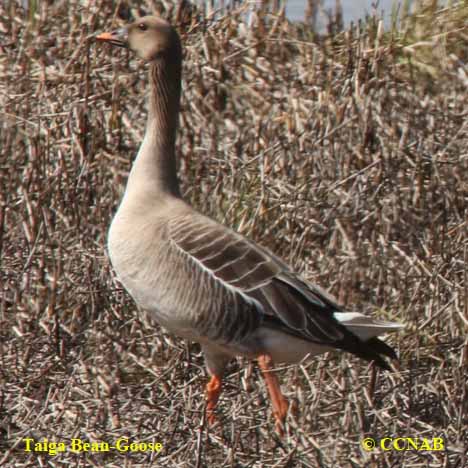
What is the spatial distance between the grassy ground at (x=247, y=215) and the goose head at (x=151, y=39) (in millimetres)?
758

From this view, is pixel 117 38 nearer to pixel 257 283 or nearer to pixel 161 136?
pixel 161 136

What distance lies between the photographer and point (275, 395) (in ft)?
14.3

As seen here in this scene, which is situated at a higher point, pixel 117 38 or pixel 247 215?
pixel 117 38

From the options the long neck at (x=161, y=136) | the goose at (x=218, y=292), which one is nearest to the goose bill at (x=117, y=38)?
the long neck at (x=161, y=136)

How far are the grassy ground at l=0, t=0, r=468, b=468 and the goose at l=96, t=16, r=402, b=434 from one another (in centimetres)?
17

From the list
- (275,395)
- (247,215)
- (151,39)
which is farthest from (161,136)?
(275,395)

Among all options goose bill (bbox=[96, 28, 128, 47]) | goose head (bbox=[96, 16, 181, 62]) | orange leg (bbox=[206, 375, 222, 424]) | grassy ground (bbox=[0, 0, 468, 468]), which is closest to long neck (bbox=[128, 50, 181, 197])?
goose head (bbox=[96, 16, 181, 62])

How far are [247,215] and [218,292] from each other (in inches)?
34.0

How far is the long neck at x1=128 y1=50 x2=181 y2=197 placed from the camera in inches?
186

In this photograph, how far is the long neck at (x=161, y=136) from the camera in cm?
472

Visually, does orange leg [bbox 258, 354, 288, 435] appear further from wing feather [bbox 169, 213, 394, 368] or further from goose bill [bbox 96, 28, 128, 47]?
goose bill [bbox 96, 28, 128, 47]

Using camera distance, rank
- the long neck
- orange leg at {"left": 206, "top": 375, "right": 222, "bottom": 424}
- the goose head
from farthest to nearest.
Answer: the goose head
the long neck
orange leg at {"left": 206, "top": 375, "right": 222, "bottom": 424}

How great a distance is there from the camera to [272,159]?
570cm

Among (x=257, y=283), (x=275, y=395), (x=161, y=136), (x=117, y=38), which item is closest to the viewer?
(x=275, y=395)
